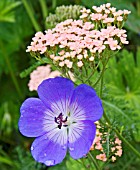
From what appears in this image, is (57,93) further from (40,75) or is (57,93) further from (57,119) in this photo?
(40,75)

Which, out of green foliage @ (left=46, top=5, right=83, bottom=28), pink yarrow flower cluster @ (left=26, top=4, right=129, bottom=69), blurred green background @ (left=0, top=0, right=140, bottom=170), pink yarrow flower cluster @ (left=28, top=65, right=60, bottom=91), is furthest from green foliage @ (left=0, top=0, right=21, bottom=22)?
pink yarrow flower cluster @ (left=26, top=4, right=129, bottom=69)

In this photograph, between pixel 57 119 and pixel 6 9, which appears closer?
pixel 57 119

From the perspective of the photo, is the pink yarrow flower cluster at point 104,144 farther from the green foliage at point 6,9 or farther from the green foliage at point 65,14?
the green foliage at point 6,9

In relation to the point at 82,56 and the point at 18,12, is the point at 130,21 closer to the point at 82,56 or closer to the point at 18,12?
the point at 18,12

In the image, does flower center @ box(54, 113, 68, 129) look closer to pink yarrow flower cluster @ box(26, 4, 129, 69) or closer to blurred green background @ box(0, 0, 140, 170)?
pink yarrow flower cluster @ box(26, 4, 129, 69)

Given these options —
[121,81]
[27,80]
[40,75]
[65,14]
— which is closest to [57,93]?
[65,14]

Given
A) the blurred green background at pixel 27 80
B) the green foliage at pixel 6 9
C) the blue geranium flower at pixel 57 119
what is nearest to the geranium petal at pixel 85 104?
the blue geranium flower at pixel 57 119
